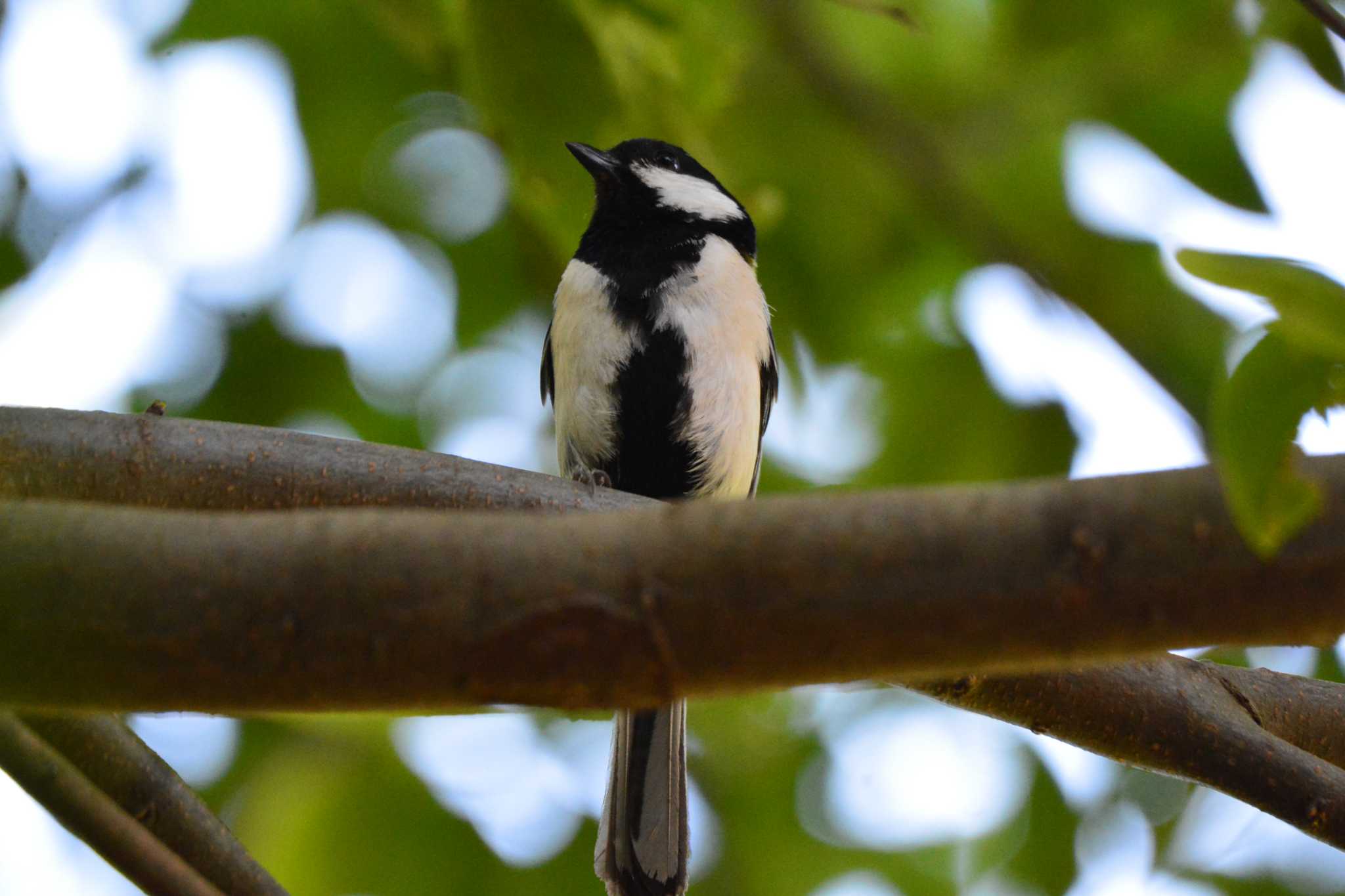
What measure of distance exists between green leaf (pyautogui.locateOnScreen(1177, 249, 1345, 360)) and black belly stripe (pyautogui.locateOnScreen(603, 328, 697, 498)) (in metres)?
2.51

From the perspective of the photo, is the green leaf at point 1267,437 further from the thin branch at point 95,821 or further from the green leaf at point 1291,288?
the thin branch at point 95,821

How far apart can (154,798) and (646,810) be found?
4.69ft

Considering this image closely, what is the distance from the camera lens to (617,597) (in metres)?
1.11

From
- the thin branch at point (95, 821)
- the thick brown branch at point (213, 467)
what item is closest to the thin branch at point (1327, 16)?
the thick brown branch at point (213, 467)

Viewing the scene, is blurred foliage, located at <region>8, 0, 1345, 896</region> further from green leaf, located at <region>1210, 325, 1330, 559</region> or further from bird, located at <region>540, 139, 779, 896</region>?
green leaf, located at <region>1210, 325, 1330, 559</region>

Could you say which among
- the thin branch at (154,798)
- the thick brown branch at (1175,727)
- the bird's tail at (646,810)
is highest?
the thick brown branch at (1175,727)

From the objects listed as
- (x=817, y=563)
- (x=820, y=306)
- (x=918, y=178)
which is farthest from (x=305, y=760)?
(x=817, y=563)

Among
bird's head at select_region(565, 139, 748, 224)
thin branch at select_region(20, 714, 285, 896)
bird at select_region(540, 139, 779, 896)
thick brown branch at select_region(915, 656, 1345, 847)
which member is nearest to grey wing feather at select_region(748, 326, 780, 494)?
bird at select_region(540, 139, 779, 896)

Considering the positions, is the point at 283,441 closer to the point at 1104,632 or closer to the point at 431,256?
the point at 1104,632

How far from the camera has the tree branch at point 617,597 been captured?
41.5 inches

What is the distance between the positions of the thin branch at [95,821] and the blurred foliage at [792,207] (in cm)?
141

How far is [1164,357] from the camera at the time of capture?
10.8 feet

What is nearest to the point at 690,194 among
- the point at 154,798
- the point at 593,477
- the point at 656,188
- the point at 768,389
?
the point at 656,188

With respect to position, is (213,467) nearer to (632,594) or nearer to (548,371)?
(632,594)
